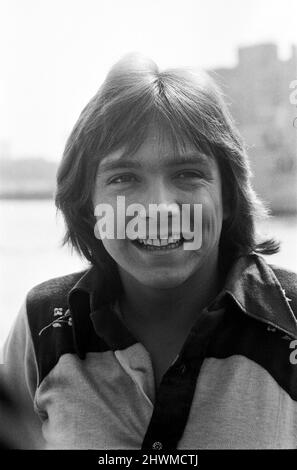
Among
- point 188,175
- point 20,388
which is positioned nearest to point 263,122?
point 188,175

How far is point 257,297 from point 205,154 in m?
0.28

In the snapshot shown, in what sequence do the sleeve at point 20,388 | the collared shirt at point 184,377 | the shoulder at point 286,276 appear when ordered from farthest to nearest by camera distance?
the sleeve at point 20,388, the shoulder at point 286,276, the collared shirt at point 184,377

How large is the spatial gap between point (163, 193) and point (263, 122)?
2.62 feet

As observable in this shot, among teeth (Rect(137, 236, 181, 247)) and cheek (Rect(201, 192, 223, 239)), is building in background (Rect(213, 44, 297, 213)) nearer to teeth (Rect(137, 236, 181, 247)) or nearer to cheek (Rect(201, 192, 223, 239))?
cheek (Rect(201, 192, 223, 239))

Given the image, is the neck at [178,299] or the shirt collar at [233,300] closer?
the shirt collar at [233,300]

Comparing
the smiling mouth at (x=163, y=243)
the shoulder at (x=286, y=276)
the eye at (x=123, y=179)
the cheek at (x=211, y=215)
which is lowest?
the shoulder at (x=286, y=276)

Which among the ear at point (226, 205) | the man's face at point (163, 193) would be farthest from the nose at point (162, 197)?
the ear at point (226, 205)

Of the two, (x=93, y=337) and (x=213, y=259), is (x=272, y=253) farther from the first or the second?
(x=93, y=337)

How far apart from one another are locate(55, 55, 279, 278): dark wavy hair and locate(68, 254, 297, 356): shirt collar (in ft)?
0.19

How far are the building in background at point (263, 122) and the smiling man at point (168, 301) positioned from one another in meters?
0.15

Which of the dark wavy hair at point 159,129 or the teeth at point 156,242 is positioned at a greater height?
the dark wavy hair at point 159,129

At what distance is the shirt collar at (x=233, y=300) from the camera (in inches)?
40.7

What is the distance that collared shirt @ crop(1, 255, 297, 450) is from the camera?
99 cm

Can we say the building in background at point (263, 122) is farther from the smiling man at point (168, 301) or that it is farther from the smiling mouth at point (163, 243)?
the smiling mouth at point (163, 243)
